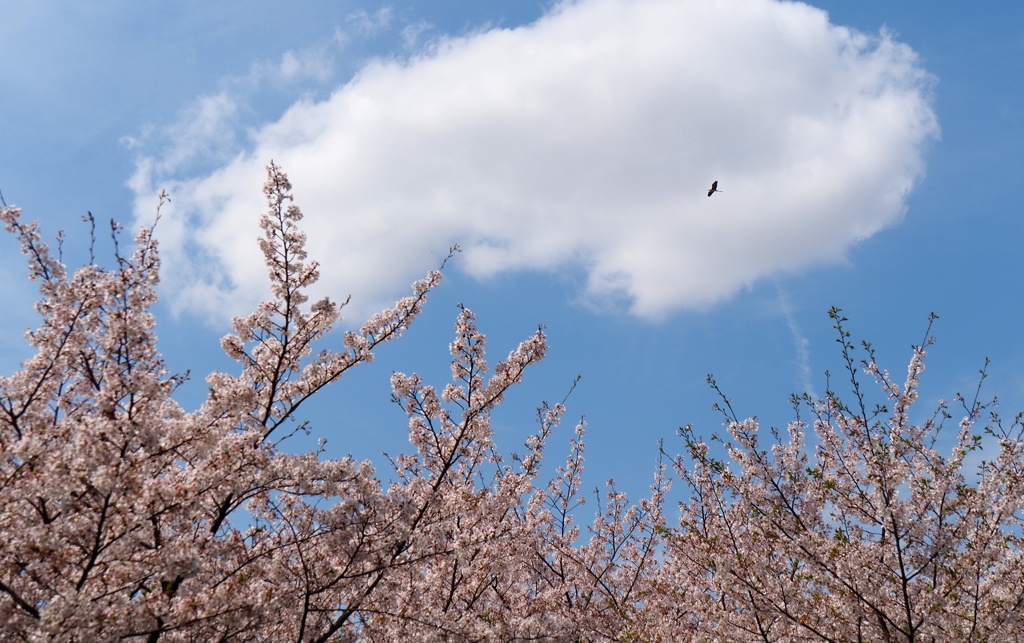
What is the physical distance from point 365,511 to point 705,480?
859 cm

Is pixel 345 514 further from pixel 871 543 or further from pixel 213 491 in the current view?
pixel 871 543

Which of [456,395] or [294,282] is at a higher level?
[294,282]

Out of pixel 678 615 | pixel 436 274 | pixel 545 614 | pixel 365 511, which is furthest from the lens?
pixel 678 615

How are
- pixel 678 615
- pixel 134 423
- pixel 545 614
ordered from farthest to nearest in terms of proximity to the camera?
pixel 678 615 → pixel 545 614 → pixel 134 423

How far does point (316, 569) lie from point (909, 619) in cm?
822

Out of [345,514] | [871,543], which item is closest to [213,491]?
[345,514]

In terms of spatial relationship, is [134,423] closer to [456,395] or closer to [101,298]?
[101,298]

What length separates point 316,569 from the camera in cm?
918

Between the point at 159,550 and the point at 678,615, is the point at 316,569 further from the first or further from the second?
the point at 678,615

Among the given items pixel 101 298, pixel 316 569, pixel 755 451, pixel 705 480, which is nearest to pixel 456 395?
pixel 316 569

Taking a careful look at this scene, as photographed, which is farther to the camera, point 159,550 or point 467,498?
point 467,498

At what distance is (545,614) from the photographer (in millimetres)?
11922

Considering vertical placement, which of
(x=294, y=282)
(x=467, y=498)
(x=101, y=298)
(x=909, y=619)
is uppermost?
(x=294, y=282)

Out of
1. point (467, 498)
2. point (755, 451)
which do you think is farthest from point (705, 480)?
point (467, 498)
